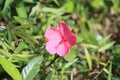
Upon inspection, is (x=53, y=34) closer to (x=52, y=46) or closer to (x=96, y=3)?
(x=52, y=46)

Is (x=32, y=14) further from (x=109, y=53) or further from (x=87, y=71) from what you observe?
(x=109, y=53)

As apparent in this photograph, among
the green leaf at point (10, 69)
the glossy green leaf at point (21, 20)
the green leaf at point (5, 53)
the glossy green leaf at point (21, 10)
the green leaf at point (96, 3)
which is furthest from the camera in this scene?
the green leaf at point (96, 3)

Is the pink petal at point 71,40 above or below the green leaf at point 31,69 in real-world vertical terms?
above

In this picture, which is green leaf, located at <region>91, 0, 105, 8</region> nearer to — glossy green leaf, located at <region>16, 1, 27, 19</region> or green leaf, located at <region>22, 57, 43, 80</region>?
glossy green leaf, located at <region>16, 1, 27, 19</region>

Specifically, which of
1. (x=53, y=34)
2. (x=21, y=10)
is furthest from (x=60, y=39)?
(x=21, y=10)

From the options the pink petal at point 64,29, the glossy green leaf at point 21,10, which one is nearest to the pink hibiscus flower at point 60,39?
the pink petal at point 64,29

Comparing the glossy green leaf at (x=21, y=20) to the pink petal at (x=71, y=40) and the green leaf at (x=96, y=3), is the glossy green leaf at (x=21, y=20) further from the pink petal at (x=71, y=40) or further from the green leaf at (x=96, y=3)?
the green leaf at (x=96, y=3)
